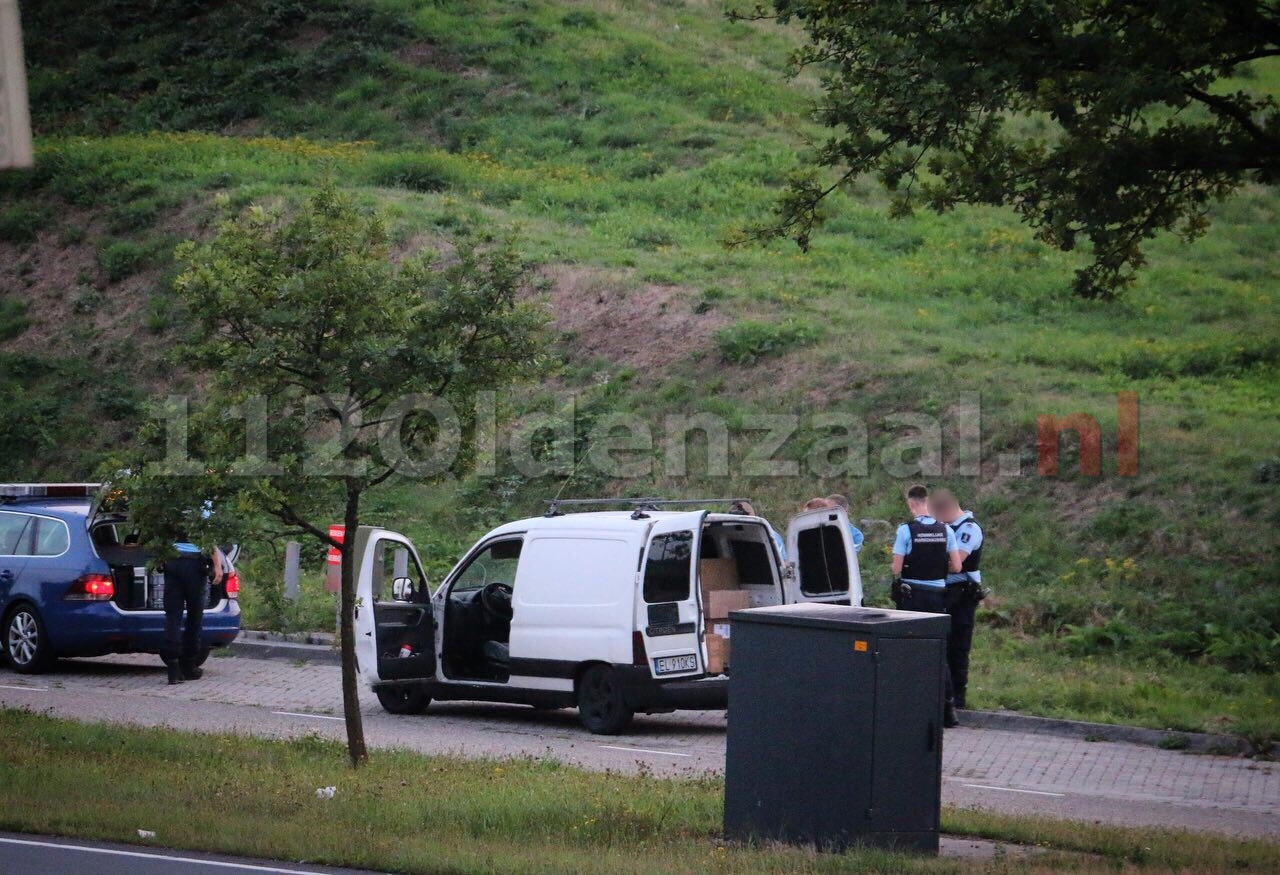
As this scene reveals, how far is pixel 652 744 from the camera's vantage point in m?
13.3

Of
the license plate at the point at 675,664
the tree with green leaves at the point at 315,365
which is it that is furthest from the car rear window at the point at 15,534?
the license plate at the point at 675,664

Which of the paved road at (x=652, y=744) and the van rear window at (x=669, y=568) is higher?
the van rear window at (x=669, y=568)

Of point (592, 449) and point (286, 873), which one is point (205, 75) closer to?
point (592, 449)

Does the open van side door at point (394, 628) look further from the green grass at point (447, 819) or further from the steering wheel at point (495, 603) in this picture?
the green grass at point (447, 819)

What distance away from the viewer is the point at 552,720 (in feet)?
48.2

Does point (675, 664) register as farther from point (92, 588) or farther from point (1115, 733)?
point (92, 588)

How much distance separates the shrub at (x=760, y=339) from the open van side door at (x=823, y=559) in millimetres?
10870

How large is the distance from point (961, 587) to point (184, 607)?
7.85 metres

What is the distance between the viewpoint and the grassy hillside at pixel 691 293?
17.8 meters

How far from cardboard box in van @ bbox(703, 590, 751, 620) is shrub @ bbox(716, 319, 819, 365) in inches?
434

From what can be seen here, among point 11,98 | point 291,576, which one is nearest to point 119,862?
point 11,98

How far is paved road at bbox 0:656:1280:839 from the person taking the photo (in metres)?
11.1

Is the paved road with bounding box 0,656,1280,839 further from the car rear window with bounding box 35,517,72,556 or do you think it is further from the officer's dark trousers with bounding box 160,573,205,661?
the car rear window with bounding box 35,517,72,556

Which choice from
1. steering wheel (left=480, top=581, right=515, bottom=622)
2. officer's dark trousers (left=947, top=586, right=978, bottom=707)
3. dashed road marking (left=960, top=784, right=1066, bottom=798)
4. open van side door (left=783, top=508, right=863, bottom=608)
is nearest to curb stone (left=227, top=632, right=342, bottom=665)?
steering wheel (left=480, top=581, right=515, bottom=622)
